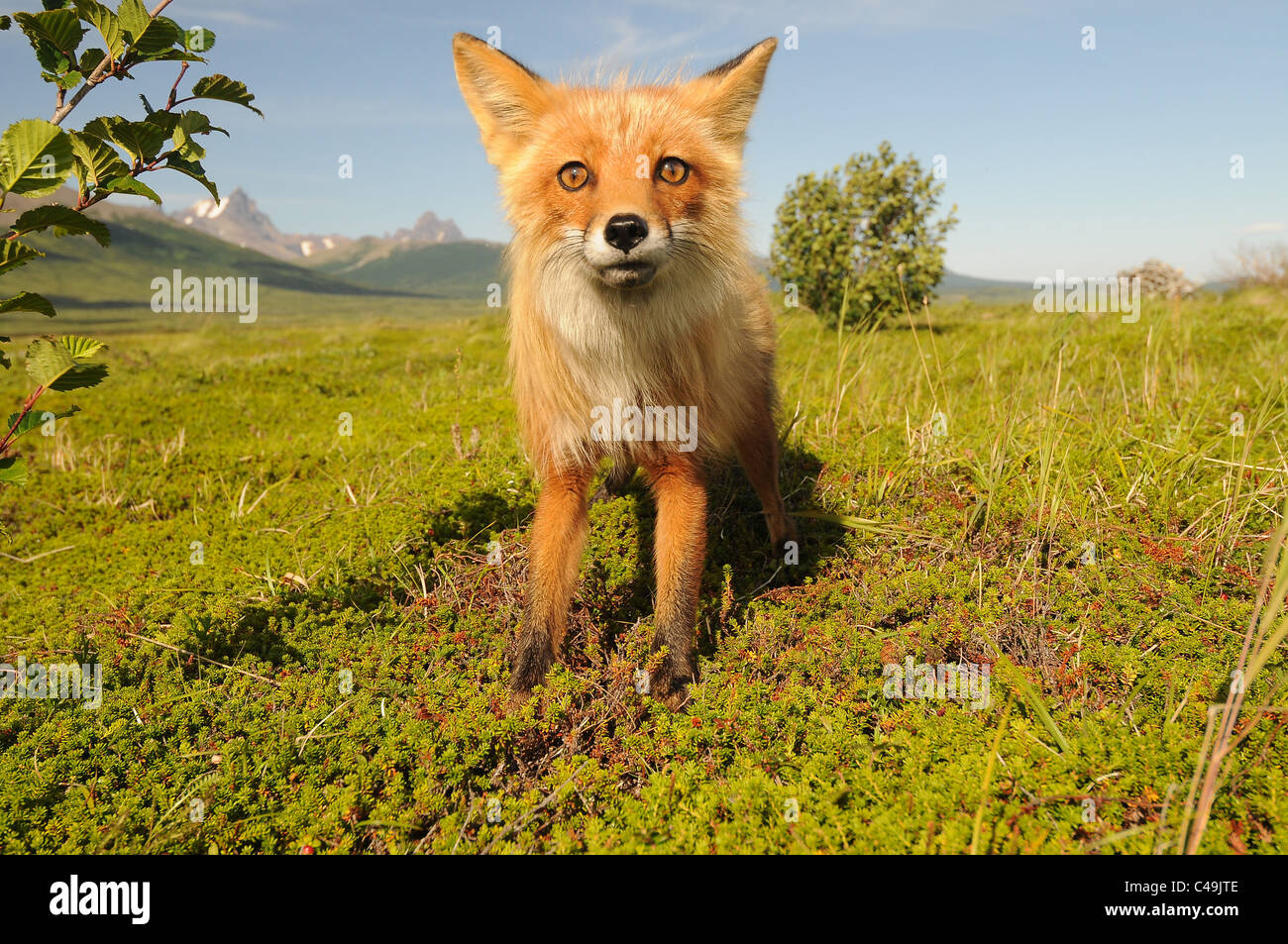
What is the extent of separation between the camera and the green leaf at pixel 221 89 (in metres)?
2.68

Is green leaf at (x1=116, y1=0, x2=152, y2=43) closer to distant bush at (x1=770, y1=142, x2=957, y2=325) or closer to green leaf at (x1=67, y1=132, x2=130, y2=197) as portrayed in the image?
green leaf at (x1=67, y1=132, x2=130, y2=197)

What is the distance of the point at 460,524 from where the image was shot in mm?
4633

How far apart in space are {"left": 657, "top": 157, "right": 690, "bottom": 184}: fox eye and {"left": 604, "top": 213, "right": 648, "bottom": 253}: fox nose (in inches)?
17.7

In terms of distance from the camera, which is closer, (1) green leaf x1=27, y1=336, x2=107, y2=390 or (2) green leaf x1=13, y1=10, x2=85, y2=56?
(2) green leaf x1=13, y1=10, x2=85, y2=56

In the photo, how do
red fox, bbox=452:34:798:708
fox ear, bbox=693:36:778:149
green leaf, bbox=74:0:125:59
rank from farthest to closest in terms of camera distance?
fox ear, bbox=693:36:778:149 < red fox, bbox=452:34:798:708 < green leaf, bbox=74:0:125:59

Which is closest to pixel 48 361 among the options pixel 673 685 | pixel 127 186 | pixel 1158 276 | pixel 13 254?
pixel 13 254

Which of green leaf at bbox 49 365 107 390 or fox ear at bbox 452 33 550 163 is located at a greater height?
fox ear at bbox 452 33 550 163

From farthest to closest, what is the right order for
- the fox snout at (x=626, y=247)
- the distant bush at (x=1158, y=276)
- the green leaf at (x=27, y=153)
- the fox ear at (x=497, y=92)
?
the distant bush at (x=1158, y=276) → the fox ear at (x=497, y=92) → the fox snout at (x=626, y=247) → the green leaf at (x=27, y=153)

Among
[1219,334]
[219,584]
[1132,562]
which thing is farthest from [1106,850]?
[1219,334]

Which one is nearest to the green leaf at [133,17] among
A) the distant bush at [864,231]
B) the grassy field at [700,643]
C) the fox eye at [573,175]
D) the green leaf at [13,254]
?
the green leaf at [13,254]

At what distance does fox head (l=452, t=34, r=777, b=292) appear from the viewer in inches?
106

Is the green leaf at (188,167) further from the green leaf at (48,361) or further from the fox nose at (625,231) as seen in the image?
the fox nose at (625,231)

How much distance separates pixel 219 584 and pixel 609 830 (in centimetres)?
313

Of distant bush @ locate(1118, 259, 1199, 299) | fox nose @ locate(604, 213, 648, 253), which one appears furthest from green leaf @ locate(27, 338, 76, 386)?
distant bush @ locate(1118, 259, 1199, 299)
